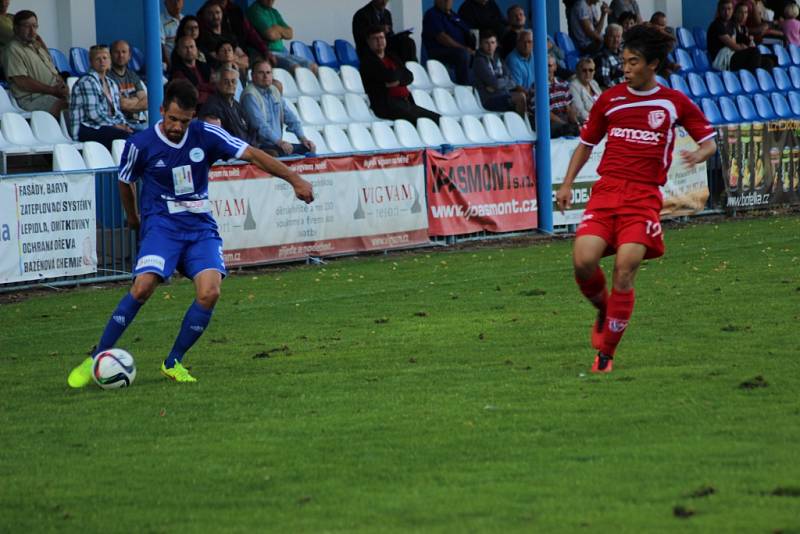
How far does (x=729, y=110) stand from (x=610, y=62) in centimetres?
352

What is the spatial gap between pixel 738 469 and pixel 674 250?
37.5 feet

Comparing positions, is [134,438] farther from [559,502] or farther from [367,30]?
[367,30]

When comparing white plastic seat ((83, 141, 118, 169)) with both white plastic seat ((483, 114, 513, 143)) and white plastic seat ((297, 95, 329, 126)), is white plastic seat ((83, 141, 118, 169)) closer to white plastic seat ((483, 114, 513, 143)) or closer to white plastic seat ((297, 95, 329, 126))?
white plastic seat ((297, 95, 329, 126))

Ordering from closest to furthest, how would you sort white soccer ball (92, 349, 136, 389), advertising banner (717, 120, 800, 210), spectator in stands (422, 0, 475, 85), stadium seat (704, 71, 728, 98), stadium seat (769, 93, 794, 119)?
white soccer ball (92, 349, 136, 389), spectator in stands (422, 0, 475, 85), advertising banner (717, 120, 800, 210), stadium seat (704, 71, 728, 98), stadium seat (769, 93, 794, 119)

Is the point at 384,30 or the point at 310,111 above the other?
the point at 384,30

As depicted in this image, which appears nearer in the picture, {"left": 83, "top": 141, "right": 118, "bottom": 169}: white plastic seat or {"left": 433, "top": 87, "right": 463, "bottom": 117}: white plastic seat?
{"left": 83, "top": 141, "right": 118, "bottom": 169}: white plastic seat

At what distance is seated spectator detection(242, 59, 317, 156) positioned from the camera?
57.7ft

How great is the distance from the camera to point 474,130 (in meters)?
20.8

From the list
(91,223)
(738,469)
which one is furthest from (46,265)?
(738,469)

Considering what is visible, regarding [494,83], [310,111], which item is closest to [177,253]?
[310,111]

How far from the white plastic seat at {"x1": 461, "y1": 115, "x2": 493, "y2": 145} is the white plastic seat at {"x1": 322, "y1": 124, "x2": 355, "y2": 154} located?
6.86 feet

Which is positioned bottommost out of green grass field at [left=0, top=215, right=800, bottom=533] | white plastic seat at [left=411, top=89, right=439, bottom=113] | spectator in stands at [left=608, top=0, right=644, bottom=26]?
green grass field at [left=0, top=215, right=800, bottom=533]

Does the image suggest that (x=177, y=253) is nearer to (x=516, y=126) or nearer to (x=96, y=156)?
(x=96, y=156)

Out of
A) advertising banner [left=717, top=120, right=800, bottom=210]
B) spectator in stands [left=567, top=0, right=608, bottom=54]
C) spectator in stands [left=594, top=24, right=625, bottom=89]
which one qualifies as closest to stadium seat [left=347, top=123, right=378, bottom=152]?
spectator in stands [left=594, top=24, right=625, bottom=89]
